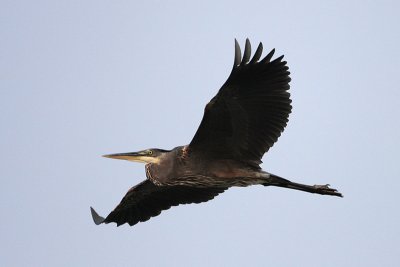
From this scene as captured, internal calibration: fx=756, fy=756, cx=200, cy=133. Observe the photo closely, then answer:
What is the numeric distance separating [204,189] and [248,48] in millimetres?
3594

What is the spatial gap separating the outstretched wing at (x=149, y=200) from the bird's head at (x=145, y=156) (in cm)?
109

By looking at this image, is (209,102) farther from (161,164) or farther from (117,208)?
(117,208)

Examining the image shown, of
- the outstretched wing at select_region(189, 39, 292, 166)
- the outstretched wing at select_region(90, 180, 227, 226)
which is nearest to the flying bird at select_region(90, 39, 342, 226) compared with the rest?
the outstretched wing at select_region(189, 39, 292, 166)

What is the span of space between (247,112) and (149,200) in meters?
3.46

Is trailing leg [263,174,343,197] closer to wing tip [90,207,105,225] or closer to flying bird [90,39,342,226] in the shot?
flying bird [90,39,342,226]

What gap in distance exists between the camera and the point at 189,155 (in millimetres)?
12172

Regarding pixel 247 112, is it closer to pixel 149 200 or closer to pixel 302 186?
pixel 302 186

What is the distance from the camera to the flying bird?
1142cm

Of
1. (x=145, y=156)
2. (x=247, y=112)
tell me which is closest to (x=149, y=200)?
(x=145, y=156)

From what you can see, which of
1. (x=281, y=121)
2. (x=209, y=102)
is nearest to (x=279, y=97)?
(x=281, y=121)

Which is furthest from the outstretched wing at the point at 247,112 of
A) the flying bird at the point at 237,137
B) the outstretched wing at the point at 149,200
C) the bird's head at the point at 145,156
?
the outstretched wing at the point at 149,200

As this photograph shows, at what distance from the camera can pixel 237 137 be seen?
12023mm

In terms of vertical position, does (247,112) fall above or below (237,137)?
above

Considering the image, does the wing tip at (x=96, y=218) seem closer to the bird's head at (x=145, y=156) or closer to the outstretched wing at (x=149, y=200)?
the outstretched wing at (x=149, y=200)
